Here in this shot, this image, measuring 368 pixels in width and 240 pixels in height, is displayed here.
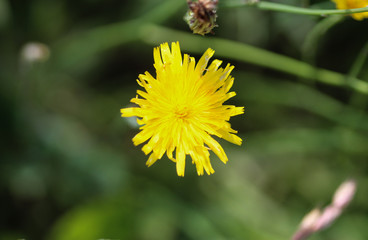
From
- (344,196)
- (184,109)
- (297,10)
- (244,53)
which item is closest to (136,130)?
(244,53)

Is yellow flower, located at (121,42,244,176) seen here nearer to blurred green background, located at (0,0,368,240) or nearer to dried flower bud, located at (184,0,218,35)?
dried flower bud, located at (184,0,218,35)

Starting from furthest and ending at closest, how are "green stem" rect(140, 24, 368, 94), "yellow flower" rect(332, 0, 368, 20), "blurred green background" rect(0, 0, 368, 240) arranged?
"blurred green background" rect(0, 0, 368, 240)
"green stem" rect(140, 24, 368, 94)
"yellow flower" rect(332, 0, 368, 20)

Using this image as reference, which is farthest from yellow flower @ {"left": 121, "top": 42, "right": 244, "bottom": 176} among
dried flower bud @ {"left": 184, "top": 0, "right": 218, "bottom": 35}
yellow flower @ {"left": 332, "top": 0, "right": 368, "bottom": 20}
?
yellow flower @ {"left": 332, "top": 0, "right": 368, "bottom": 20}

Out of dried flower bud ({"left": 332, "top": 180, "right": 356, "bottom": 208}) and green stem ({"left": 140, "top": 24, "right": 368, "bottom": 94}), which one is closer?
dried flower bud ({"left": 332, "top": 180, "right": 356, "bottom": 208})

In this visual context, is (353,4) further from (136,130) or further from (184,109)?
(136,130)

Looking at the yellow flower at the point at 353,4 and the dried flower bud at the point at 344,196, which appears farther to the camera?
the dried flower bud at the point at 344,196

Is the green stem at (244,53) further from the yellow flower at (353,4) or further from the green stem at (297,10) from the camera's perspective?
the green stem at (297,10)

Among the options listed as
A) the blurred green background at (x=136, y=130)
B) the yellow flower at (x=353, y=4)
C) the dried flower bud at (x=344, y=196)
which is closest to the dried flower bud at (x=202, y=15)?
the yellow flower at (x=353, y=4)
